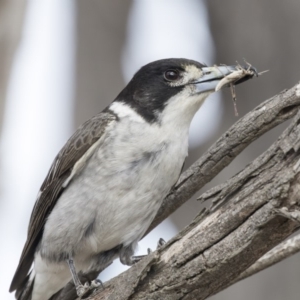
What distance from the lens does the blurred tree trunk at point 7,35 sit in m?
5.41

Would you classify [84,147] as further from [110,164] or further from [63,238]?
[63,238]

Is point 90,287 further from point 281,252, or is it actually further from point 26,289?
point 26,289

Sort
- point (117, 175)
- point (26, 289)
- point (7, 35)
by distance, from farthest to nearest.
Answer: point (7, 35) → point (26, 289) → point (117, 175)

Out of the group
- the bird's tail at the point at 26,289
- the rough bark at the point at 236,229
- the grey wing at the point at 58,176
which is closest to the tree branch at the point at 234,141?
the rough bark at the point at 236,229

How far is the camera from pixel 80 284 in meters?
4.35

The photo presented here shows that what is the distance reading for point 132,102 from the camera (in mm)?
4723

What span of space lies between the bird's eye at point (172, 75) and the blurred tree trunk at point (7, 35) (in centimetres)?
131

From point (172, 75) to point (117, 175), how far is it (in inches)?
27.6

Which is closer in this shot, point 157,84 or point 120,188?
point 120,188

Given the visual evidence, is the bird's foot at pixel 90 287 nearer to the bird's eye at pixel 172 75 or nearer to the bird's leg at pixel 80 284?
the bird's leg at pixel 80 284

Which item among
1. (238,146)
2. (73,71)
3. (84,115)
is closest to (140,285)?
(238,146)

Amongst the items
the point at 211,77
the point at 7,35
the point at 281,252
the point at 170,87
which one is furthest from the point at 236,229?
the point at 7,35

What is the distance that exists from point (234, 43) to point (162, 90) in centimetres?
170

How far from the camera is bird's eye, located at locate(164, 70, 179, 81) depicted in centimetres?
458
